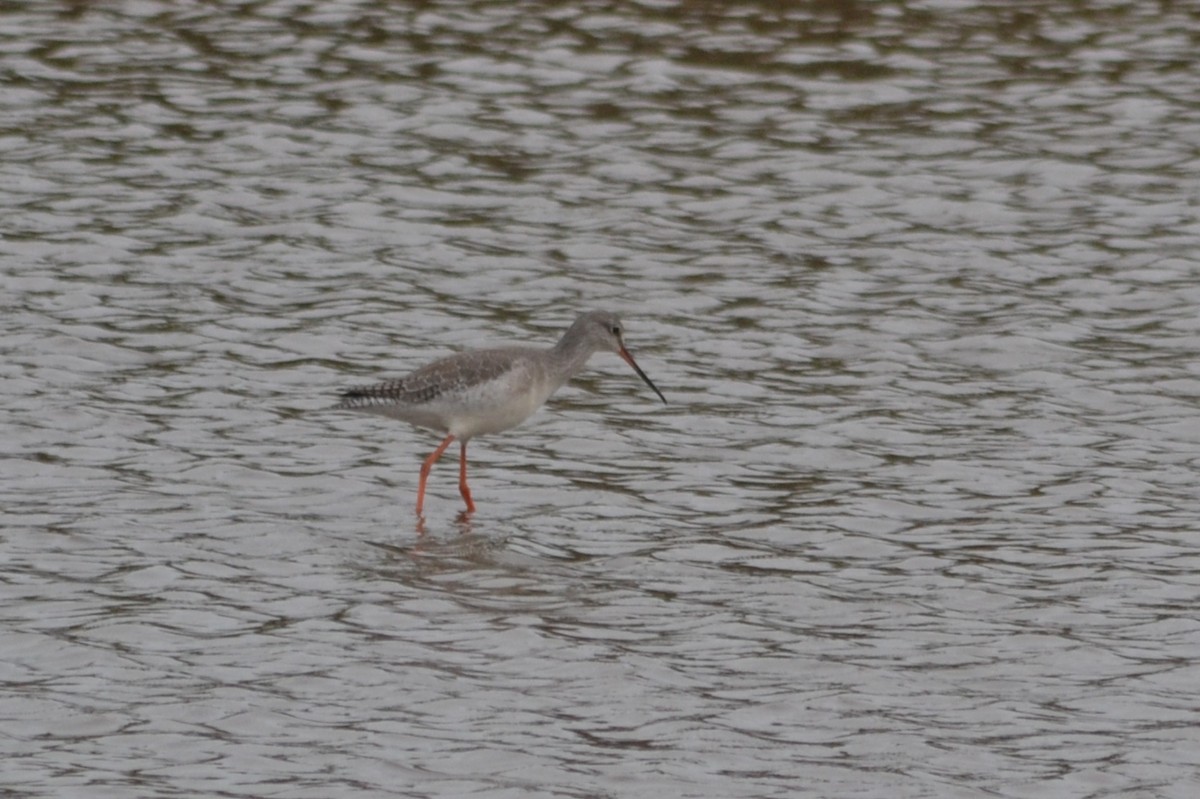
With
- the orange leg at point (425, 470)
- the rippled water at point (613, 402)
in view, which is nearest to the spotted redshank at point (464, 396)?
the orange leg at point (425, 470)

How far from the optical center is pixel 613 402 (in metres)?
16.5

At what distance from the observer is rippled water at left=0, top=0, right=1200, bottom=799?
1037 centimetres

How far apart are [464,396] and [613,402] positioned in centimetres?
267

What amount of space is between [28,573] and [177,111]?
11.4 m

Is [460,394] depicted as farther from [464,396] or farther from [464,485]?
[464,485]

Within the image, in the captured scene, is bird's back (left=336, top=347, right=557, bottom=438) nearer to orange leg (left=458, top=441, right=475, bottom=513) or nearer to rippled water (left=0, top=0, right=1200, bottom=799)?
orange leg (left=458, top=441, right=475, bottom=513)

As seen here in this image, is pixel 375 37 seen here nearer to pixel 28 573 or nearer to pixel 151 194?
pixel 151 194

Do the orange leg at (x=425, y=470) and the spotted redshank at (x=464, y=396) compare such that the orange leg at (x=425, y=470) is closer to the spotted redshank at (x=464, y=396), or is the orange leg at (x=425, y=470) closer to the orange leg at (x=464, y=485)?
the spotted redshank at (x=464, y=396)

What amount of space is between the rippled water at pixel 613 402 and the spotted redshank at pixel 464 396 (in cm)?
52

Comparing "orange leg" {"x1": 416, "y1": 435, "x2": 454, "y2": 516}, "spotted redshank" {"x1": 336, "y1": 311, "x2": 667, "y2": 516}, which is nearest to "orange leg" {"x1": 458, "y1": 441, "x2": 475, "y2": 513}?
"spotted redshank" {"x1": 336, "y1": 311, "x2": 667, "y2": 516}

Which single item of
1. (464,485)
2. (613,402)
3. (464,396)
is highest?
(464,396)

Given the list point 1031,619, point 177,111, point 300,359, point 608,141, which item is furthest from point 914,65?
point 1031,619

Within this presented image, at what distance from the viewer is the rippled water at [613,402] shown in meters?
10.4

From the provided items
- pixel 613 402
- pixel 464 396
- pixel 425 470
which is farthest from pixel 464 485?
pixel 613 402
